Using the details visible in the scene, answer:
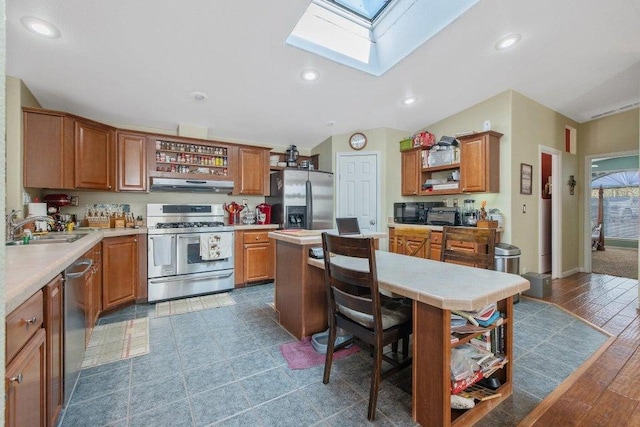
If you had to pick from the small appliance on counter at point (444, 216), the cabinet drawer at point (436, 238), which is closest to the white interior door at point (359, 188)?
the small appliance on counter at point (444, 216)

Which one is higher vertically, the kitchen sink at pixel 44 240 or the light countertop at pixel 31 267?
the kitchen sink at pixel 44 240

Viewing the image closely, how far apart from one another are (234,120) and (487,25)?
3.20 metres

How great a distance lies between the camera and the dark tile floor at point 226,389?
156cm

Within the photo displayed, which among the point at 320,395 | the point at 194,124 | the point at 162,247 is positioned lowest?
the point at 320,395

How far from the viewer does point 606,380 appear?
1.88 meters

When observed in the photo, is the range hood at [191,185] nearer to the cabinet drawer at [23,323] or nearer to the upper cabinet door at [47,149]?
the upper cabinet door at [47,149]

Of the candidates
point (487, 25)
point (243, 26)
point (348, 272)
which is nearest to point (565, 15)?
point (487, 25)

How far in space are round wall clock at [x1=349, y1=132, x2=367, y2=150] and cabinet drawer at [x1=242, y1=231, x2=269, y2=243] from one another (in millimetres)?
2135

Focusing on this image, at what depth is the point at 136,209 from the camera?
3.88m

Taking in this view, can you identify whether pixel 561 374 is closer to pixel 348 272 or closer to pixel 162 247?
pixel 348 272

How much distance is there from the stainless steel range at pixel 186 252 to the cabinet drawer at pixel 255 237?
24 cm

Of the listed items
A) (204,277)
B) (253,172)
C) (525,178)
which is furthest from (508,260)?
(204,277)

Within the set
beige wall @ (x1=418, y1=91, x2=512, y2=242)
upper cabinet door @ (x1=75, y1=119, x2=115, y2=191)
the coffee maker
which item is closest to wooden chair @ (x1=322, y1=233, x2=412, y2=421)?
beige wall @ (x1=418, y1=91, x2=512, y2=242)

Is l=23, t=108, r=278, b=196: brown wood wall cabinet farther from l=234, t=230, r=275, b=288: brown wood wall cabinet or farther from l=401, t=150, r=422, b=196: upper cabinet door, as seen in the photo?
l=401, t=150, r=422, b=196: upper cabinet door
